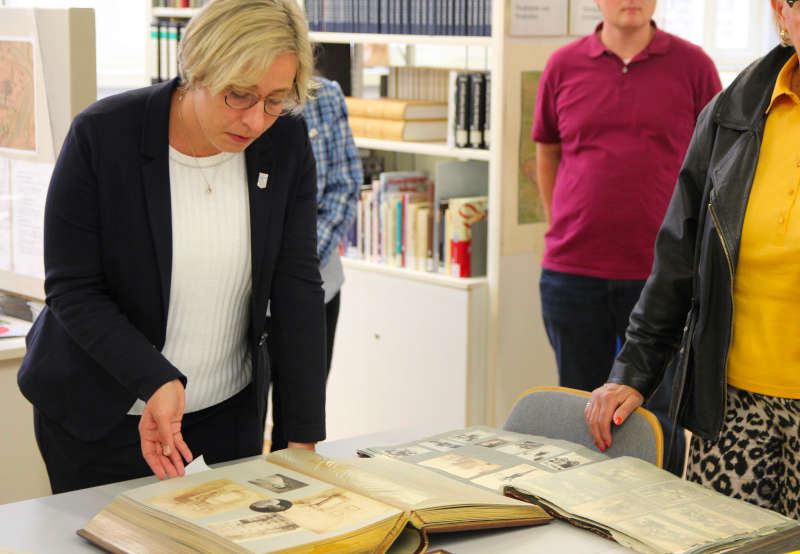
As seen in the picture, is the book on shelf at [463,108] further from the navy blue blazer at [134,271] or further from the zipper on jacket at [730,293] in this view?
the zipper on jacket at [730,293]

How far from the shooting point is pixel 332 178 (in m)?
3.18

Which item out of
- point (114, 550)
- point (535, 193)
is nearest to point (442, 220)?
point (535, 193)

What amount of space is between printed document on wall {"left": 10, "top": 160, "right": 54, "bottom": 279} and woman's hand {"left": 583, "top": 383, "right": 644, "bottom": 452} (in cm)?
144

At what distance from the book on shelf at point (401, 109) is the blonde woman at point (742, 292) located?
Answer: 2.22 metres

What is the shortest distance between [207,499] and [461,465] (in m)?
0.45

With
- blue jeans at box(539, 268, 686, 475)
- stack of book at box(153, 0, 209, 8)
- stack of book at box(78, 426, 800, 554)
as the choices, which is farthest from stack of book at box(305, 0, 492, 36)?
stack of book at box(78, 426, 800, 554)

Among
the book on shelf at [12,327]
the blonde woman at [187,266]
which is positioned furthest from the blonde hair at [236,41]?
the book on shelf at [12,327]

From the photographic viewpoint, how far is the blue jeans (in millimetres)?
3131

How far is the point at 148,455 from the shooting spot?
163cm

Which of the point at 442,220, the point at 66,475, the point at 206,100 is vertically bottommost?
the point at 66,475

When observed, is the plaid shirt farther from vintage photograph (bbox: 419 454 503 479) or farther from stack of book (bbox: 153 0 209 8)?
stack of book (bbox: 153 0 209 8)

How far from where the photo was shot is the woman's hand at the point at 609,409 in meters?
1.89

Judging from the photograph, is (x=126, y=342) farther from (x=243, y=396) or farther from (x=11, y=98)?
(x=11, y=98)

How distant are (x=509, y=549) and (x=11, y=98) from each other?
1.74 m
